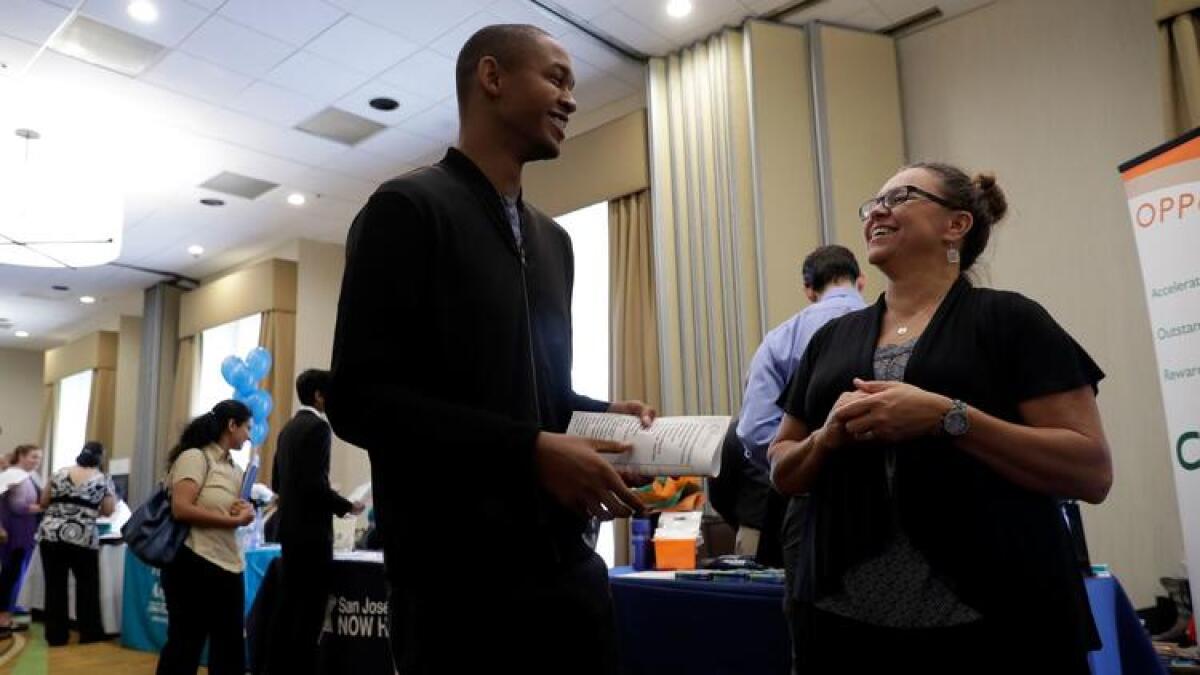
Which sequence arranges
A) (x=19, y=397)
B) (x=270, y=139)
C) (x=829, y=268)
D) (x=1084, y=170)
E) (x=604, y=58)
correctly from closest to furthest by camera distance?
(x=829, y=268)
(x=1084, y=170)
(x=604, y=58)
(x=270, y=139)
(x=19, y=397)

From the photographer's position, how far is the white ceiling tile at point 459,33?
4.46m

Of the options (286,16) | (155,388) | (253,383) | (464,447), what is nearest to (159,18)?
(286,16)

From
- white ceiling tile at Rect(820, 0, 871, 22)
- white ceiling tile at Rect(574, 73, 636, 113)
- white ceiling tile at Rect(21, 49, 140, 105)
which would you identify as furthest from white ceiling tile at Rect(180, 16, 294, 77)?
white ceiling tile at Rect(820, 0, 871, 22)

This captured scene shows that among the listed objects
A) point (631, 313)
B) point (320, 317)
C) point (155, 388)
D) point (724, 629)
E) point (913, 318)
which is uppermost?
point (320, 317)

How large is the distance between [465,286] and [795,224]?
11.8 ft

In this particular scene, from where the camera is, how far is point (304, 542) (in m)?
3.40

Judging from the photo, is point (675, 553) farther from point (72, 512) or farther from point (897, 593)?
point (72, 512)

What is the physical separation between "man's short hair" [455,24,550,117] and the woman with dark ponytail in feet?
20.0

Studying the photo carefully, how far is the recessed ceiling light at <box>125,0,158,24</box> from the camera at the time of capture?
14.0 feet

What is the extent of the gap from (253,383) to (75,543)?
1613 mm

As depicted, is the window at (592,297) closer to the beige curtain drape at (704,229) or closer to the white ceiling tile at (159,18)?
the beige curtain drape at (704,229)

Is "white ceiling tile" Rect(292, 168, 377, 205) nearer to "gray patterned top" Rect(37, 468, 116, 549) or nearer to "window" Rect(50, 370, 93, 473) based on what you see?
"gray patterned top" Rect(37, 468, 116, 549)

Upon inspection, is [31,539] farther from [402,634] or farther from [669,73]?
[402,634]

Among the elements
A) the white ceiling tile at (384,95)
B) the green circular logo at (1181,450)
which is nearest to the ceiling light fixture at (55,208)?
the white ceiling tile at (384,95)
